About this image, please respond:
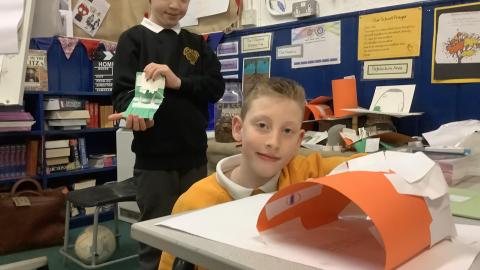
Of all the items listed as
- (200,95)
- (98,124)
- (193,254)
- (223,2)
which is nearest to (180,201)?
(193,254)

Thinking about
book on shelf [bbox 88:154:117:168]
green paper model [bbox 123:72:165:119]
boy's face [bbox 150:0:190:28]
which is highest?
boy's face [bbox 150:0:190:28]

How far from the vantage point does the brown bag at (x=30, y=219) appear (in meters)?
2.72

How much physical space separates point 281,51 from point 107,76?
154 centimetres

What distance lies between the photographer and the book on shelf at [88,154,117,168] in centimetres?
350

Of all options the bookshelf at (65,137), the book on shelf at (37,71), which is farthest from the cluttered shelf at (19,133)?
the book on shelf at (37,71)

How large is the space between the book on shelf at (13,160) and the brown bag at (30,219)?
0.17 m

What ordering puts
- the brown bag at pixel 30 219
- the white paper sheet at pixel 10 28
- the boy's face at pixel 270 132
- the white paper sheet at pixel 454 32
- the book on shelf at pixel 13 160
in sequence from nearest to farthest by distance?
the boy's face at pixel 270 132, the white paper sheet at pixel 10 28, the white paper sheet at pixel 454 32, the brown bag at pixel 30 219, the book on shelf at pixel 13 160

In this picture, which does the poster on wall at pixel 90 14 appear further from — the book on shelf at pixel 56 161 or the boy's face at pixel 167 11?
the boy's face at pixel 167 11

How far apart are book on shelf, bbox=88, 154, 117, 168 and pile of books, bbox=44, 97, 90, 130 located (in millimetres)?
294

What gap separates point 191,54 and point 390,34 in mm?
1035

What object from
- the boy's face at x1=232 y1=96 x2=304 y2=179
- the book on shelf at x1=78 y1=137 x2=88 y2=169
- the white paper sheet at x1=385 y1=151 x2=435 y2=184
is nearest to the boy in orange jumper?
the boy's face at x1=232 y1=96 x2=304 y2=179

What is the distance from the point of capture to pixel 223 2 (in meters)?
3.04

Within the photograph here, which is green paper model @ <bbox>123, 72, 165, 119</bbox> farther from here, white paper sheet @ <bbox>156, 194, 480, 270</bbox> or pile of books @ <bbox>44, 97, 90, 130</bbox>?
pile of books @ <bbox>44, 97, 90, 130</bbox>

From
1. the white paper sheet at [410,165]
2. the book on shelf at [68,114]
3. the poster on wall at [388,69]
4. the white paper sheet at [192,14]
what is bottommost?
the book on shelf at [68,114]
